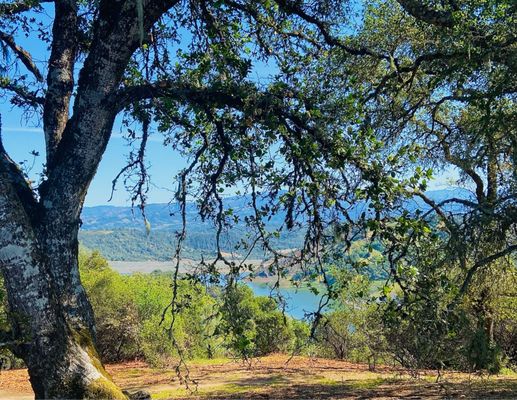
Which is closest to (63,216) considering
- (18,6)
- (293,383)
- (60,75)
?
(60,75)

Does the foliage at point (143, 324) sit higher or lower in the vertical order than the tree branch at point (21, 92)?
lower

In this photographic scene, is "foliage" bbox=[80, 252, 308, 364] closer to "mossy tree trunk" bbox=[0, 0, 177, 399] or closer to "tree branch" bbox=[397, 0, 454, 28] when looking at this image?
"mossy tree trunk" bbox=[0, 0, 177, 399]

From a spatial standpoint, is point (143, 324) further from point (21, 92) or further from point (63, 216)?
point (63, 216)

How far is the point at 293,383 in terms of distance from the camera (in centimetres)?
1064

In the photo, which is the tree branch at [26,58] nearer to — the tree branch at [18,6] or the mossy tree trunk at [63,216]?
the tree branch at [18,6]

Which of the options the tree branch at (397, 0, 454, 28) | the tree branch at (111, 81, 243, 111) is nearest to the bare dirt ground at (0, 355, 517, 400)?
the tree branch at (111, 81, 243, 111)

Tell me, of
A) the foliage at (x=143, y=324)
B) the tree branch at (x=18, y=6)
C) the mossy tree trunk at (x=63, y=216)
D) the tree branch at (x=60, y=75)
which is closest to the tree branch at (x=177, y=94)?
the mossy tree trunk at (x=63, y=216)

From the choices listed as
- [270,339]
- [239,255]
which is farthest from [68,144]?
[270,339]

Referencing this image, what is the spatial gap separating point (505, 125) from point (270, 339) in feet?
55.4

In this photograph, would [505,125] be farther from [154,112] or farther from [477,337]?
[154,112]

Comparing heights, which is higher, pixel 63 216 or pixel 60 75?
pixel 60 75

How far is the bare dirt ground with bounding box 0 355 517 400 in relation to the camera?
8039 millimetres

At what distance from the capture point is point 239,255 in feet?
15.9

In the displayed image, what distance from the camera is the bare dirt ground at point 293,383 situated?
8039 millimetres
